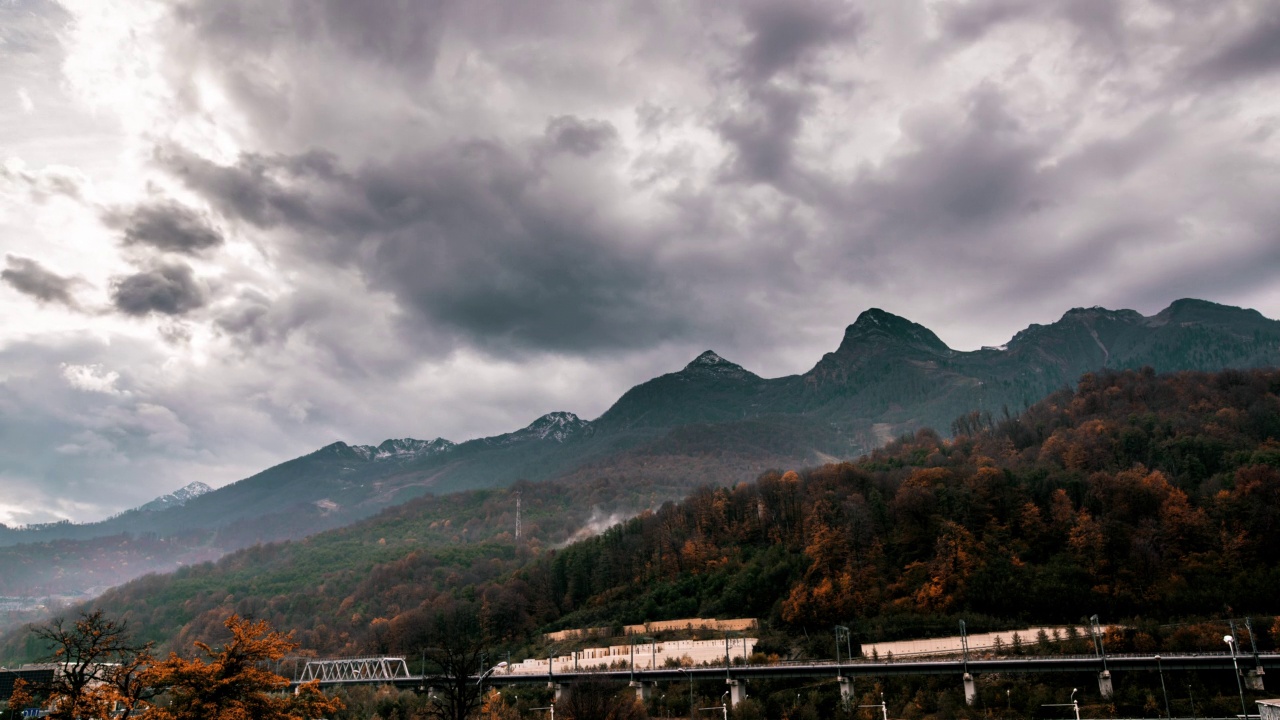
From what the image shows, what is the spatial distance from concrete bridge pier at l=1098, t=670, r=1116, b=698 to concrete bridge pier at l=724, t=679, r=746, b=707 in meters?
41.9

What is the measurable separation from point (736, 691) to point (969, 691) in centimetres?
2943

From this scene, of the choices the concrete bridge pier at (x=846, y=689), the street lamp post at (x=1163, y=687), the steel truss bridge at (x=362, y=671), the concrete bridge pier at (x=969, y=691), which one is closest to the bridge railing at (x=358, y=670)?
the steel truss bridge at (x=362, y=671)

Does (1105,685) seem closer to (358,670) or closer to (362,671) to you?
(358,670)

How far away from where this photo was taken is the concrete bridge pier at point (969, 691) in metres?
95.1

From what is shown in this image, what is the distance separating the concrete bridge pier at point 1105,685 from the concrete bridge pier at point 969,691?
13.1 metres

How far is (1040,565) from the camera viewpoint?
128m

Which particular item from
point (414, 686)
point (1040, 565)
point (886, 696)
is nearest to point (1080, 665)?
point (886, 696)

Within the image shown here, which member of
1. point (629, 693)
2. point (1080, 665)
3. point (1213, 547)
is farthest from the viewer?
point (1213, 547)

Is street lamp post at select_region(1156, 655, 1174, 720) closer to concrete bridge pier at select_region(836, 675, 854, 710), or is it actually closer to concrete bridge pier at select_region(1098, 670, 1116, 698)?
concrete bridge pier at select_region(1098, 670, 1116, 698)

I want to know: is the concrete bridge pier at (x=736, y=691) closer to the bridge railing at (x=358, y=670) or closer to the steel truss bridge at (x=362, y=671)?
the steel truss bridge at (x=362, y=671)

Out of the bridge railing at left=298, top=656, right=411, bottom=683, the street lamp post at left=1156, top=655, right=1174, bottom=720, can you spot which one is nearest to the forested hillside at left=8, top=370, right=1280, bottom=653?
the bridge railing at left=298, top=656, right=411, bottom=683

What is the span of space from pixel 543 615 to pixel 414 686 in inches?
1943

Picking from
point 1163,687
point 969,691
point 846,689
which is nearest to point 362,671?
point 846,689

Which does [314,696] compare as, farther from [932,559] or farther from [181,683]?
[932,559]
